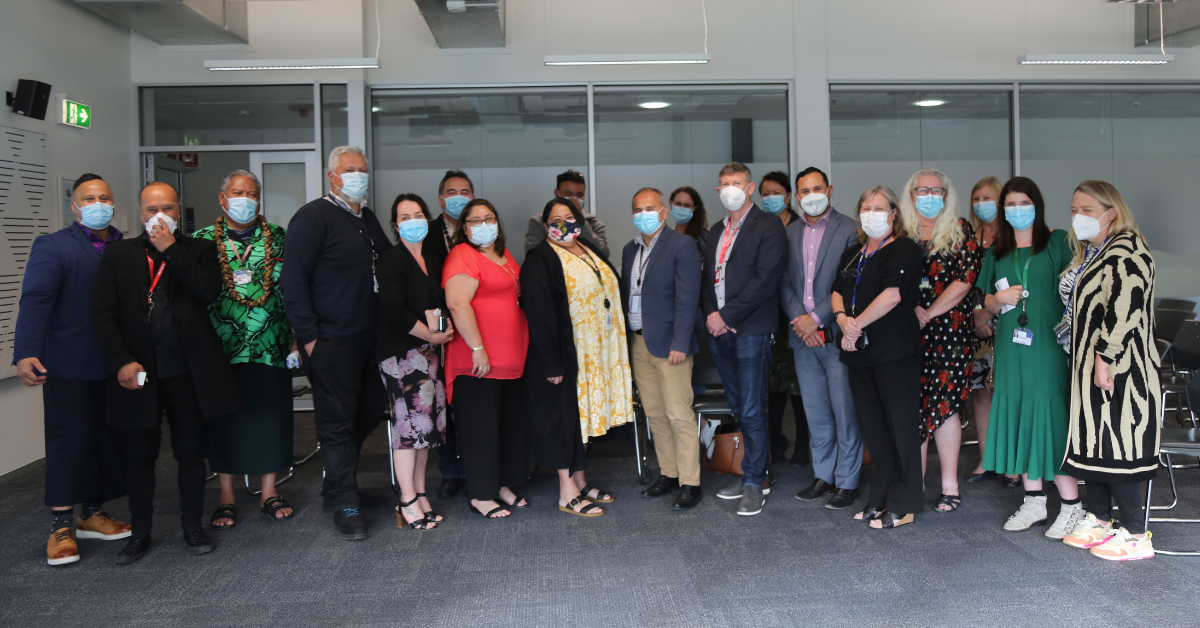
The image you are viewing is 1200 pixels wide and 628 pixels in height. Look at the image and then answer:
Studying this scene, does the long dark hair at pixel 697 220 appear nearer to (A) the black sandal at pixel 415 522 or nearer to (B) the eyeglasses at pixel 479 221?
(B) the eyeglasses at pixel 479 221

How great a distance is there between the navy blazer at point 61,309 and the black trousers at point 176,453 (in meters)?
0.37

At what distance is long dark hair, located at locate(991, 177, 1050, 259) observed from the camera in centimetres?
345

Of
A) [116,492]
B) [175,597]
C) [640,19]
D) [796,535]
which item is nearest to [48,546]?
[116,492]

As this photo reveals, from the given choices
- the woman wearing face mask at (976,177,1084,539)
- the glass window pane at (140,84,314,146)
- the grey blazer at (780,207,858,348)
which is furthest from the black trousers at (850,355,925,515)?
the glass window pane at (140,84,314,146)

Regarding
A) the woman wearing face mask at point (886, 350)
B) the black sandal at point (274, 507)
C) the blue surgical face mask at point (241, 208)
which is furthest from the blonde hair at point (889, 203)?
the black sandal at point (274, 507)

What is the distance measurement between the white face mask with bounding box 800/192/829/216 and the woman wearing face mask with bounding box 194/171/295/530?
252cm

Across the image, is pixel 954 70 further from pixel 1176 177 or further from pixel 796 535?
pixel 796 535

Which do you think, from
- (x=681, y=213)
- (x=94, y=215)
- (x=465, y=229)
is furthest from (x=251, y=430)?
(x=681, y=213)

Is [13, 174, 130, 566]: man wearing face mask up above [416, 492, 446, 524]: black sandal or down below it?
above

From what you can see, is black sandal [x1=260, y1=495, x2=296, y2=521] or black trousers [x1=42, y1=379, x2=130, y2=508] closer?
black trousers [x1=42, y1=379, x2=130, y2=508]

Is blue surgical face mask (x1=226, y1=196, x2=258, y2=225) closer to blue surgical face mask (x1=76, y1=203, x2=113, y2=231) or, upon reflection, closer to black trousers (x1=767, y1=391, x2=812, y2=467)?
blue surgical face mask (x1=76, y1=203, x2=113, y2=231)

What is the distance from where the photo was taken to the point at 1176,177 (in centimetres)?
664

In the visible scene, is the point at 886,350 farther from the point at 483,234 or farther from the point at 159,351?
the point at 159,351

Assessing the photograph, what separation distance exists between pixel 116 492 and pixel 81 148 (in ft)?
10.4
